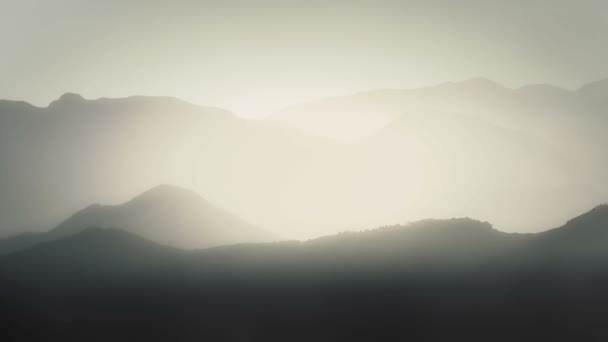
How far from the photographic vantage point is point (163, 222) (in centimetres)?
6812

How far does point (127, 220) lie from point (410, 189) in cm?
11435

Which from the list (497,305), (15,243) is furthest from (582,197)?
(15,243)

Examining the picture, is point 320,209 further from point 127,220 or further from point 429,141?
point 127,220

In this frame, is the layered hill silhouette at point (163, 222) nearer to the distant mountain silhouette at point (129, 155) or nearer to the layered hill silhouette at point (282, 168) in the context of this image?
the layered hill silhouette at point (282, 168)

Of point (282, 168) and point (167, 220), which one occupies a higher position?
point (282, 168)

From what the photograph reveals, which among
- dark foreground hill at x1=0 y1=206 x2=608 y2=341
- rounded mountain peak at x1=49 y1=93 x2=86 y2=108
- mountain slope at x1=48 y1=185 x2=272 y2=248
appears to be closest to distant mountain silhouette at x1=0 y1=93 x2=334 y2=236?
rounded mountain peak at x1=49 y1=93 x2=86 y2=108

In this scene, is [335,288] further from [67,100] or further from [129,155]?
[67,100]

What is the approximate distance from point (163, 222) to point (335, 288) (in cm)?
3751

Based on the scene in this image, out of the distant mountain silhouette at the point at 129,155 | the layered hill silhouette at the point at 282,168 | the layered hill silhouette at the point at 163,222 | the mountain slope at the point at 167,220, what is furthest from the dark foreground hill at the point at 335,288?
the distant mountain silhouette at the point at 129,155

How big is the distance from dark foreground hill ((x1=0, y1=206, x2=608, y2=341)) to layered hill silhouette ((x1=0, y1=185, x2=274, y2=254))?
60.6 feet

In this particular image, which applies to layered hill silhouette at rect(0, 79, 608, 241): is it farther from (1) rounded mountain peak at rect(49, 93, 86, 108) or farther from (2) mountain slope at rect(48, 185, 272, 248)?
(2) mountain slope at rect(48, 185, 272, 248)

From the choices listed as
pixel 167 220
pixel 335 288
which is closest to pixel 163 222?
pixel 167 220

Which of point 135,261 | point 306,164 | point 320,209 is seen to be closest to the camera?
point 135,261

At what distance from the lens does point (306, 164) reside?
596 feet
